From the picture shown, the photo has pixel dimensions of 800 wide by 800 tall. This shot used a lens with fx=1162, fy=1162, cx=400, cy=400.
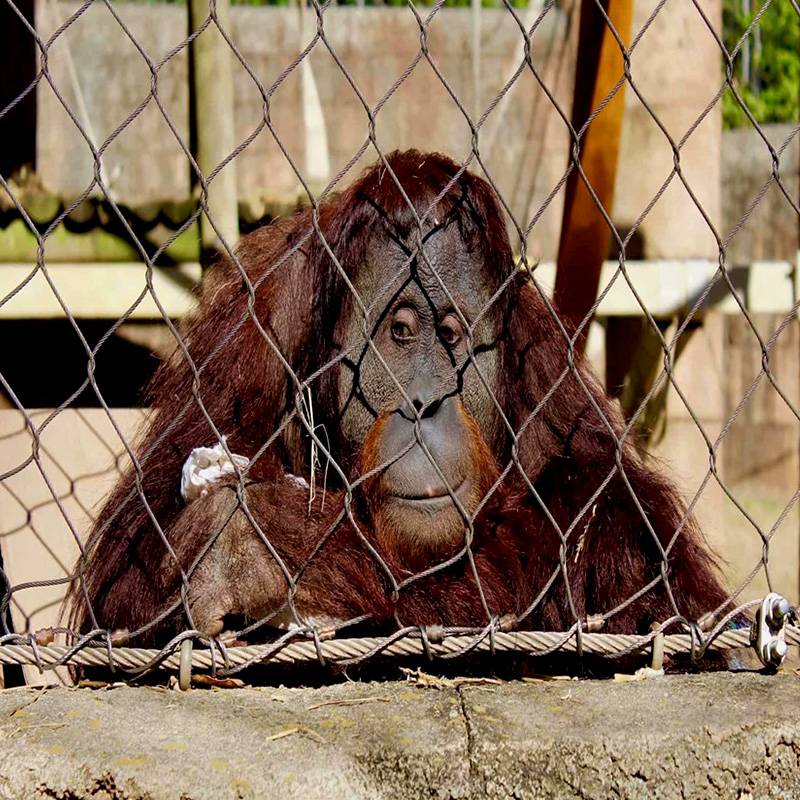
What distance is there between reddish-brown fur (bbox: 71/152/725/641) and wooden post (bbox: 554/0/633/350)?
58 cm

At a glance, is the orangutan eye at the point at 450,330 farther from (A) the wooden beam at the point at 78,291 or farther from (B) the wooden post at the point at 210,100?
(B) the wooden post at the point at 210,100

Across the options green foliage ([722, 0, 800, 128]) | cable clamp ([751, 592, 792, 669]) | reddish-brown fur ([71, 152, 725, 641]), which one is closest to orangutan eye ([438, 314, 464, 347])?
reddish-brown fur ([71, 152, 725, 641])

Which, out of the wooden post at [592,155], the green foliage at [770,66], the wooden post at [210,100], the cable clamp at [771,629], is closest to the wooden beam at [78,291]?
the wooden post at [210,100]

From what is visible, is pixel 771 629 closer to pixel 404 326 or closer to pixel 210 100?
pixel 404 326

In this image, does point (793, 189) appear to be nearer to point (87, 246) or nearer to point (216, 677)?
point (87, 246)

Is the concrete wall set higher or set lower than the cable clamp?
higher

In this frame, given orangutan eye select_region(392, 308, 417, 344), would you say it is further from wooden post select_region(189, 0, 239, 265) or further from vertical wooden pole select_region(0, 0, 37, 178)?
vertical wooden pole select_region(0, 0, 37, 178)

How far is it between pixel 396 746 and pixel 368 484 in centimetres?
83

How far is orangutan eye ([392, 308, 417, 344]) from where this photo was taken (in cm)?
246

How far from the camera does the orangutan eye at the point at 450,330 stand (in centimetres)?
246

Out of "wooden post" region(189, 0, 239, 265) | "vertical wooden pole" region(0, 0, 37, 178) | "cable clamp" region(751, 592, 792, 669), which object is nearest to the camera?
"cable clamp" region(751, 592, 792, 669)

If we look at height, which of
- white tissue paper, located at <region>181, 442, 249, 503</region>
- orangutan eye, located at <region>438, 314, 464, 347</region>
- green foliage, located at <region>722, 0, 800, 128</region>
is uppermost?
green foliage, located at <region>722, 0, 800, 128</region>

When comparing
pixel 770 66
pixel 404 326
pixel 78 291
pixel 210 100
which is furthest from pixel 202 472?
pixel 770 66

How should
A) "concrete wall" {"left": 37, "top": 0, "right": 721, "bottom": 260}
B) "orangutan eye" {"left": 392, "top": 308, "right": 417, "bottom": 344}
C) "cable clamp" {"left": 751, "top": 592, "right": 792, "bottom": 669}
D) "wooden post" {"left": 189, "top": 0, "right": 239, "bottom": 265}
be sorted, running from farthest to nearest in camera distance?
"concrete wall" {"left": 37, "top": 0, "right": 721, "bottom": 260}
"wooden post" {"left": 189, "top": 0, "right": 239, "bottom": 265}
"orangutan eye" {"left": 392, "top": 308, "right": 417, "bottom": 344}
"cable clamp" {"left": 751, "top": 592, "right": 792, "bottom": 669}
